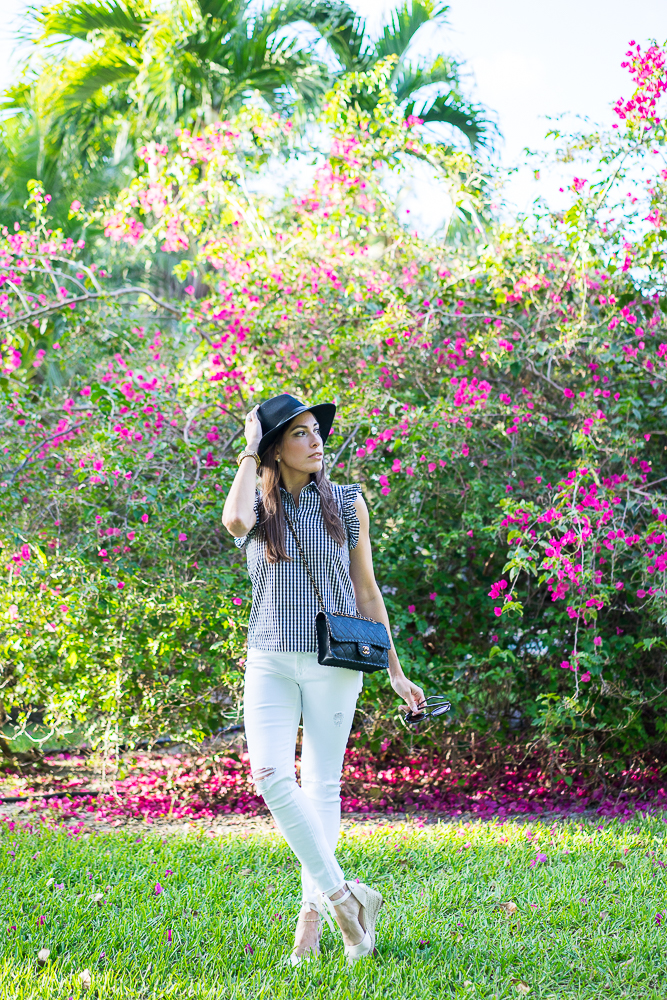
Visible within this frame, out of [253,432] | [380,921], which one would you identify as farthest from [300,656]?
[380,921]

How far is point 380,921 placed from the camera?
291 centimetres

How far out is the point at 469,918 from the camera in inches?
117

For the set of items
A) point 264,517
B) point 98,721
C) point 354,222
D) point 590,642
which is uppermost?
point 354,222

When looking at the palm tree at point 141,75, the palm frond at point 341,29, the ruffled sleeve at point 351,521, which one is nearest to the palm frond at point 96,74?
the palm tree at point 141,75

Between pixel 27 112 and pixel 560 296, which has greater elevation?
pixel 27 112

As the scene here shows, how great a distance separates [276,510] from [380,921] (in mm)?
1408

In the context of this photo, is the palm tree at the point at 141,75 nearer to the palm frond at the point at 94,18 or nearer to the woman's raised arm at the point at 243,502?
the palm frond at the point at 94,18

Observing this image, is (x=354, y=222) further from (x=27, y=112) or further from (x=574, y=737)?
(x=27, y=112)

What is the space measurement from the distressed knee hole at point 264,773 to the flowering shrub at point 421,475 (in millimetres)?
1953

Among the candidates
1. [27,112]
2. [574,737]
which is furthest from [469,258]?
[27,112]

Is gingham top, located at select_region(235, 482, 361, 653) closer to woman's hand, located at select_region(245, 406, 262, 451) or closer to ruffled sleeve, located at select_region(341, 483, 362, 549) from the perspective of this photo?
ruffled sleeve, located at select_region(341, 483, 362, 549)

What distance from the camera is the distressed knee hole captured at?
8.00 ft

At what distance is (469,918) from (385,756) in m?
2.42

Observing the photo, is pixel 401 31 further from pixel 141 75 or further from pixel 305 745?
pixel 305 745
